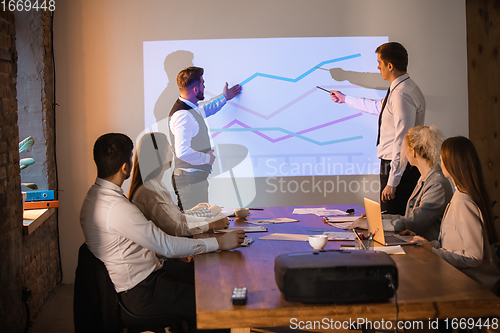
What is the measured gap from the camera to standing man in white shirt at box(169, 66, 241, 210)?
3.62 m

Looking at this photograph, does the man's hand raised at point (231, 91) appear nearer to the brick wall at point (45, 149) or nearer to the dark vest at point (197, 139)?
the dark vest at point (197, 139)

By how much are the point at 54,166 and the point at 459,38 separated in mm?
3851

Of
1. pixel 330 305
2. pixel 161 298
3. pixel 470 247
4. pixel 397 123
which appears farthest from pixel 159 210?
pixel 397 123

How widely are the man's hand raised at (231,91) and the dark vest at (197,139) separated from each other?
1.05 ft

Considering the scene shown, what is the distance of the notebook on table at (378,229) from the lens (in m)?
1.90

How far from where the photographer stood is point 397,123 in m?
3.17

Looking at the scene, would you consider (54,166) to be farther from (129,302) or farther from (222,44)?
(129,302)

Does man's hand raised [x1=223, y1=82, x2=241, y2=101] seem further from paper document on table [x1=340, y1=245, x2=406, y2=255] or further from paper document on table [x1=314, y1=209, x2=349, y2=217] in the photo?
paper document on table [x1=340, y1=245, x2=406, y2=255]

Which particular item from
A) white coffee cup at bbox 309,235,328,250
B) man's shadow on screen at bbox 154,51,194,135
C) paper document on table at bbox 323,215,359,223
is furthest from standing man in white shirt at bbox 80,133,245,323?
man's shadow on screen at bbox 154,51,194,135

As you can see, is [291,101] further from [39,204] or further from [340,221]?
[39,204]

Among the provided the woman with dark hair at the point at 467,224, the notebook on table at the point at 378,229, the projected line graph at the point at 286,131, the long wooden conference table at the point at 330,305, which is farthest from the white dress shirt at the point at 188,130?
the woman with dark hair at the point at 467,224

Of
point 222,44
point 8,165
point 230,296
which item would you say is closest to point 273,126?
point 222,44

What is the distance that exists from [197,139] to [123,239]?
195 cm

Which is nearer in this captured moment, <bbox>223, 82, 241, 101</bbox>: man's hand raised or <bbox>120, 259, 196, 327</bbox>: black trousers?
<bbox>120, 259, 196, 327</bbox>: black trousers
